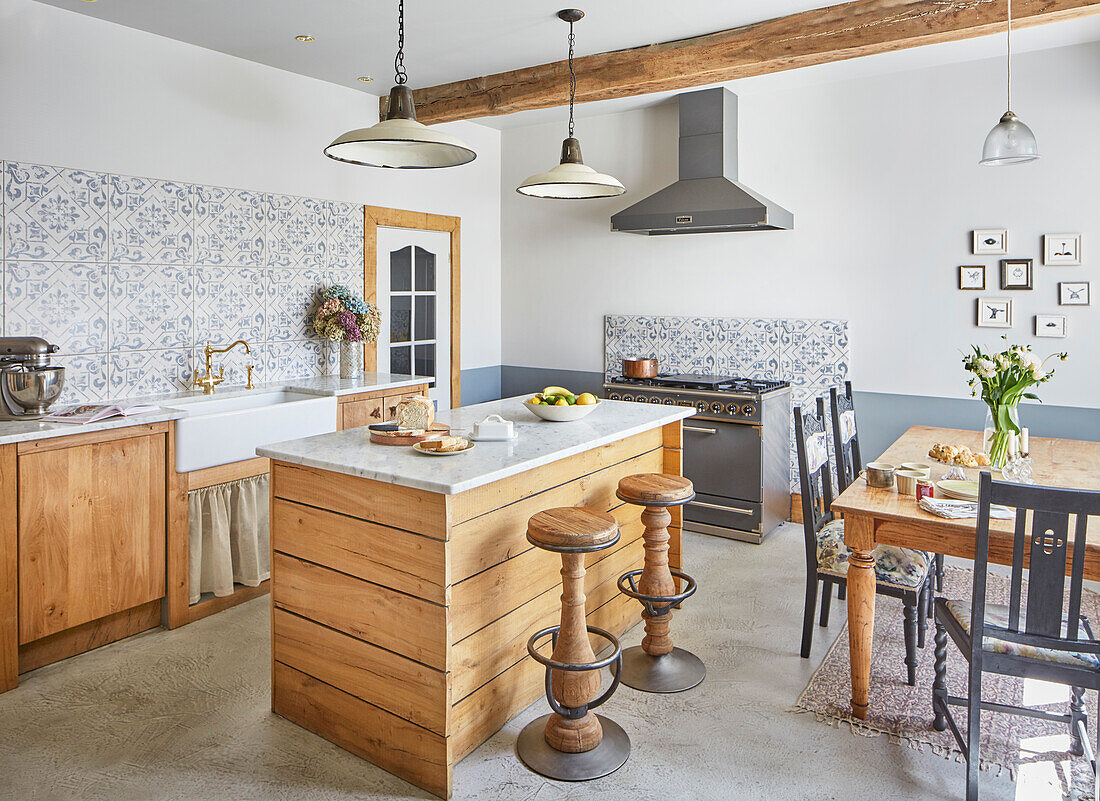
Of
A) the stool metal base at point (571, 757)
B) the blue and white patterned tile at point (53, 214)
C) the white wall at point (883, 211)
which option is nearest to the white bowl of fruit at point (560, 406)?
the stool metal base at point (571, 757)

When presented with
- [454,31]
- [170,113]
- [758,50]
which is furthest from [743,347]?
[170,113]

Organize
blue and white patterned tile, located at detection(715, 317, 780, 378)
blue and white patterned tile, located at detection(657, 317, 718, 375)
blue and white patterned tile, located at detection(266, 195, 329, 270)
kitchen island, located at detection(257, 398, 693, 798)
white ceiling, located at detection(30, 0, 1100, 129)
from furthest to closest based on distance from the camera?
blue and white patterned tile, located at detection(657, 317, 718, 375) < blue and white patterned tile, located at detection(715, 317, 780, 378) < blue and white patterned tile, located at detection(266, 195, 329, 270) < white ceiling, located at detection(30, 0, 1100, 129) < kitchen island, located at detection(257, 398, 693, 798)

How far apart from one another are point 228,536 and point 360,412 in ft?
3.38

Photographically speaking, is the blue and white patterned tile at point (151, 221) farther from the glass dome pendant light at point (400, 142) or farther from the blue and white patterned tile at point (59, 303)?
the glass dome pendant light at point (400, 142)

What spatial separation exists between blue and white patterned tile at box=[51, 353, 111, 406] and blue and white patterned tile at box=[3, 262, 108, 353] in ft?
0.14

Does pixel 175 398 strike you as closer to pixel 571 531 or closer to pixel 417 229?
pixel 417 229

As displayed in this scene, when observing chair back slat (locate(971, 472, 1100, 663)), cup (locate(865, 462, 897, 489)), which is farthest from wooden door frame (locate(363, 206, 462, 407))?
chair back slat (locate(971, 472, 1100, 663))

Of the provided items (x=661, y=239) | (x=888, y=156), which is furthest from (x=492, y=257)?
(x=888, y=156)

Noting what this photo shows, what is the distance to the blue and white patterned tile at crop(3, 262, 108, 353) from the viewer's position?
3.41 m

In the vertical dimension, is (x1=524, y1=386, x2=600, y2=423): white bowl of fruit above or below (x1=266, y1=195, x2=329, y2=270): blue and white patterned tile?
below

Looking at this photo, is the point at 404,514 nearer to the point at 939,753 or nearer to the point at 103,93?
the point at 939,753

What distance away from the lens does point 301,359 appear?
4.75m

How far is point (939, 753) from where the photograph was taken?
2.46 metres

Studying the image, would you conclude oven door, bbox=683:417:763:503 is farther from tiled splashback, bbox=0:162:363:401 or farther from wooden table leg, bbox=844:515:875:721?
tiled splashback, bbox=0:162:363:401
